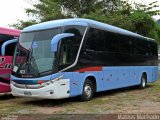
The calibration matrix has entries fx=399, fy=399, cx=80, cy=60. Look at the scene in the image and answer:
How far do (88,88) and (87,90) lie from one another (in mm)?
106

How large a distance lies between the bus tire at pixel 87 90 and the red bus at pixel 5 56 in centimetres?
348

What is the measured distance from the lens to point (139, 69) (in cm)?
2253

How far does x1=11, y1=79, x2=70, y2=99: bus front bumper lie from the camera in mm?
14070

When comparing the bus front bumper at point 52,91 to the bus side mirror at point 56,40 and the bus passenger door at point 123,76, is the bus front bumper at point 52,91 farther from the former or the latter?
the bus passenger door at point 123,76

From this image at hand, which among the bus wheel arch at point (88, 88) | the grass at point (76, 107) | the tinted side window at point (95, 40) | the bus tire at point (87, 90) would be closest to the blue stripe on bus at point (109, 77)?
the bus wheel arch at point (88, 88)

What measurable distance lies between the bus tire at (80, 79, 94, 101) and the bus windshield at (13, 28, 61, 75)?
2.16 m

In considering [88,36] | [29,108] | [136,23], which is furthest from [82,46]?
[136,23]

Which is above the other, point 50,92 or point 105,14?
point 105,14

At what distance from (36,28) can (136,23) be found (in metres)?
22.1

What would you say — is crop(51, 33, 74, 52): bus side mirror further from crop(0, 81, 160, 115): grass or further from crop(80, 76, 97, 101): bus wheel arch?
crop(80, 76, 97, 101): bus wheel arch

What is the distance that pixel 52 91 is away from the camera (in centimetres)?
1407

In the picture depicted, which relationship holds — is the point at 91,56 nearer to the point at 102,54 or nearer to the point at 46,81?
the point at 102,54

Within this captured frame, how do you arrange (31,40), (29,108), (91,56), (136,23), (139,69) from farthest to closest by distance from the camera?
(136,23) < (139,69) < (91,56) < (31,40) < (29,108)

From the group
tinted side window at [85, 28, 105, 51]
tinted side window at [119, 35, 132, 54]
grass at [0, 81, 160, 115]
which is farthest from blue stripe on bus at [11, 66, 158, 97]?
tinted side window at [85, 28, 105, 51]
